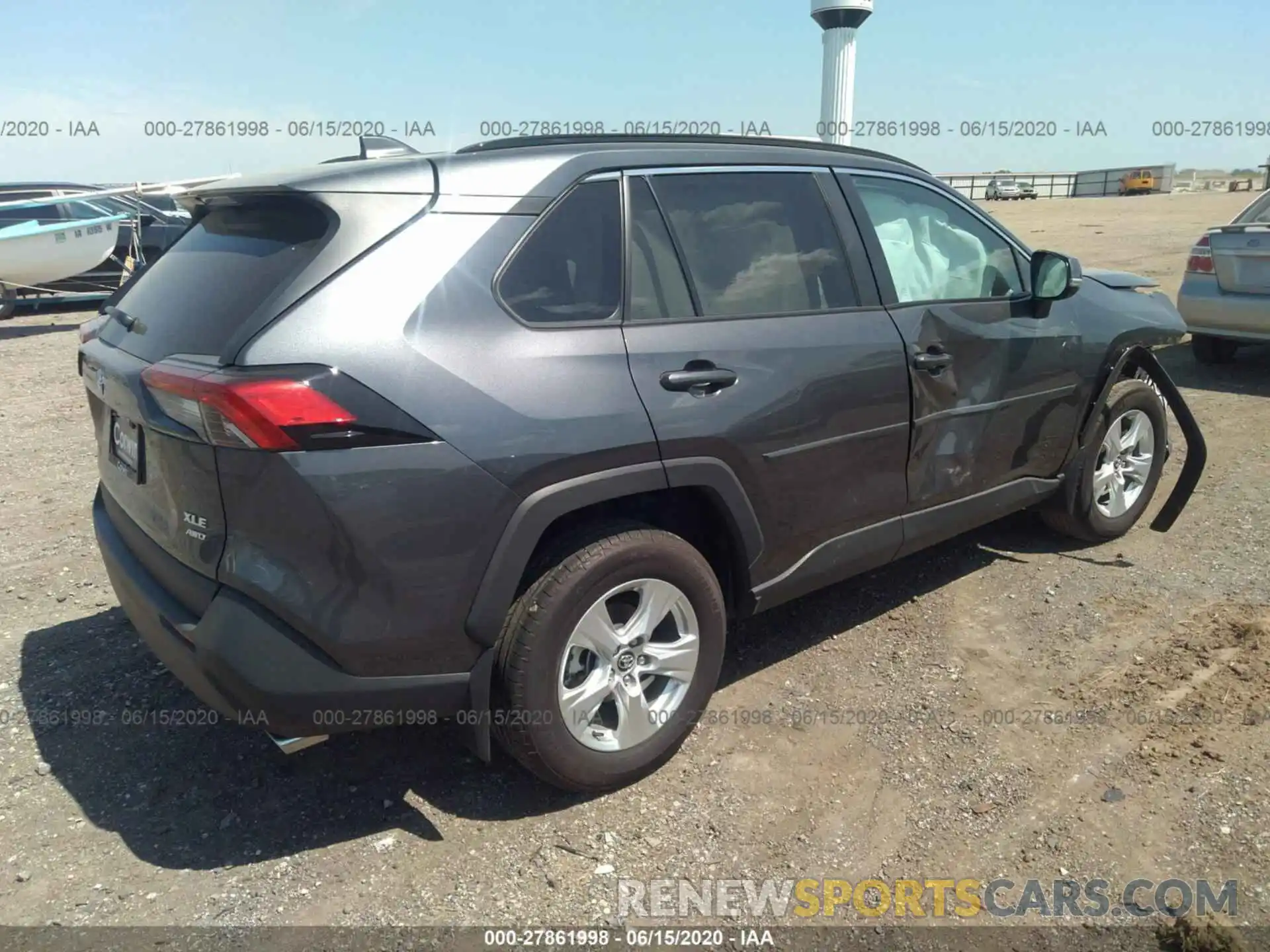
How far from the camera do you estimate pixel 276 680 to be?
93.0 inches

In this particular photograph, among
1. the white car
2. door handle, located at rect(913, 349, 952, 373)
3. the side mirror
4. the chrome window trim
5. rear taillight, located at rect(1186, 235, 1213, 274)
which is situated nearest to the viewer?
door handle, located at rect(913, 349, 952, 373)

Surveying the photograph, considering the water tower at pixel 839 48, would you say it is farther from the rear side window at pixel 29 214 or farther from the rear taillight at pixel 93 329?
the rear taillight at pixel 93 329

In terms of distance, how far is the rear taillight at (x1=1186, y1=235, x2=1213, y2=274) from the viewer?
25.5 ft

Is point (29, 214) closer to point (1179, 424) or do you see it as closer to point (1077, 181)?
point (1179, 424)

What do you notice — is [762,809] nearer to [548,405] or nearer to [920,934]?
[920,934]

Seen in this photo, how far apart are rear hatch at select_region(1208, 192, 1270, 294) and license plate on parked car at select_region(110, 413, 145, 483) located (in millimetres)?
7964

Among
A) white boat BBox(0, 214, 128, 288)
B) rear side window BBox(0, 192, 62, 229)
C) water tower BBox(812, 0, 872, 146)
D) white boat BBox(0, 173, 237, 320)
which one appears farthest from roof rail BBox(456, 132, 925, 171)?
water tower BBox(812, 0, 872, 146)

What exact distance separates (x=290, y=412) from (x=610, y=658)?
3.89ft

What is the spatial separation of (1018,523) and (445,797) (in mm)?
3488

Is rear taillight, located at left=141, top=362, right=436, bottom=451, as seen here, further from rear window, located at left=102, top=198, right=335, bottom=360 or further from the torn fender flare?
the torn fender flare

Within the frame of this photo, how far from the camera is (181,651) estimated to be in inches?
99.7

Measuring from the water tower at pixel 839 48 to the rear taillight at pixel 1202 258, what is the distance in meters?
12.8

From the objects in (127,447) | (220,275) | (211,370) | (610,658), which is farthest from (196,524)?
(610,658)

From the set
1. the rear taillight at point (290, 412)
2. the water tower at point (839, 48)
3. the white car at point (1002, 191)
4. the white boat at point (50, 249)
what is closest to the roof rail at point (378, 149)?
the rear taillight at point (290, 412)
